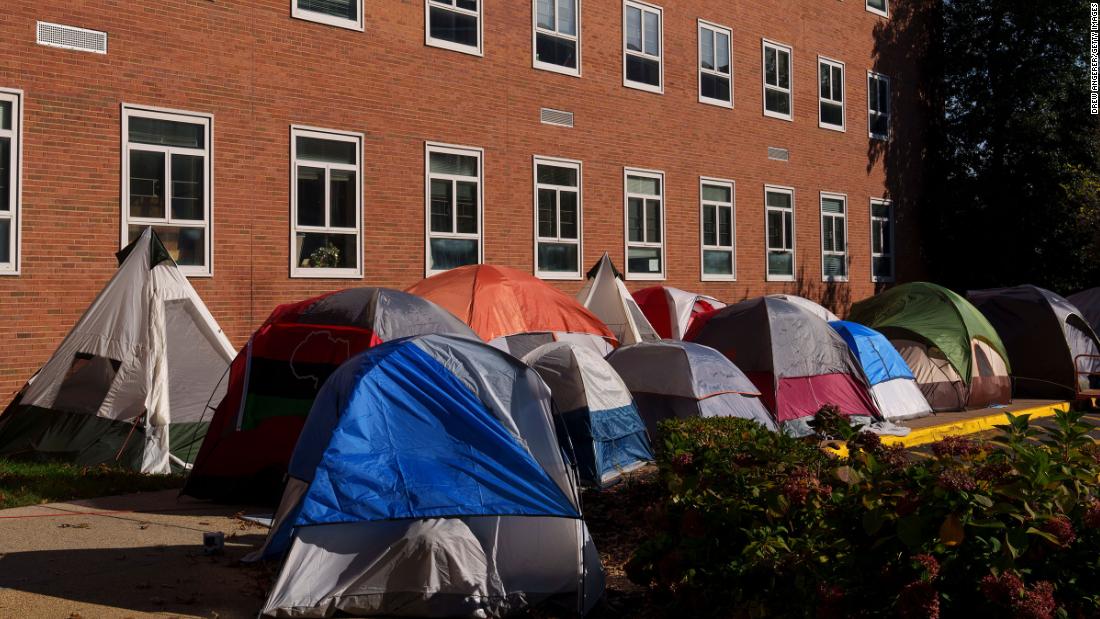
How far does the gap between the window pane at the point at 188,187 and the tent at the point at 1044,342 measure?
1652 centimetres

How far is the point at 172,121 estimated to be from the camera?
48.4ft

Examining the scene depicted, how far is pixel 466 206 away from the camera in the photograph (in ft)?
60.3

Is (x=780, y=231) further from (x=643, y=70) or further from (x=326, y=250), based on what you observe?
(x=326, y=250)

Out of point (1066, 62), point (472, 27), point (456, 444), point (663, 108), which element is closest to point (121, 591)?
point (456, 444)

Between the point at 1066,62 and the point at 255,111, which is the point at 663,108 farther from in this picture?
the point at 1066,62

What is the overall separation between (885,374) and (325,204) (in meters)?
9.35

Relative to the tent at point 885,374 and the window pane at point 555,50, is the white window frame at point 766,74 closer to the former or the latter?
the window pane at point 555,50

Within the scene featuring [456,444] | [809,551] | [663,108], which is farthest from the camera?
[663,108]

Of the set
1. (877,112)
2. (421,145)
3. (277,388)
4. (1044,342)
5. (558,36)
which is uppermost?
(877,112)

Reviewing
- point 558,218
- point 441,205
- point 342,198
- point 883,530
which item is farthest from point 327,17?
point 883,530

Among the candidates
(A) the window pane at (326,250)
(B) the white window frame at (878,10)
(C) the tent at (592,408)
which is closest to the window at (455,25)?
(A) the window pane at (326,250)

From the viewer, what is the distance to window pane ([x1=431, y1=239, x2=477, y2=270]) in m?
17.9

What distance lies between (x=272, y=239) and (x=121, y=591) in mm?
8933

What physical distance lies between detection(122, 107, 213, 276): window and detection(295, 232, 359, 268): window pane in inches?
59.6
